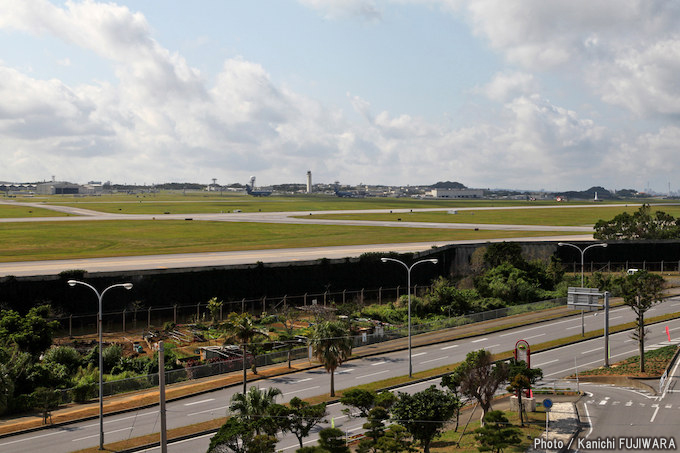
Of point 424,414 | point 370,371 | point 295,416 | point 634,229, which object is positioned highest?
point 634,229

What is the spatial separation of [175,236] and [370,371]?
8047cm

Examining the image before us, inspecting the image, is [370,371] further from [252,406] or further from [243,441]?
[243,441]

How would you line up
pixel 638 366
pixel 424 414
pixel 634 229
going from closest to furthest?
pixel 424 414 → pixel 638 366 → pixel 634 229

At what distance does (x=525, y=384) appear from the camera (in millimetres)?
34781

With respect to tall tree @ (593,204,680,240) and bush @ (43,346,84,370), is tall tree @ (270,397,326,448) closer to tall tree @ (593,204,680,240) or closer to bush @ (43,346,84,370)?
bush @ (43,346,84,370)

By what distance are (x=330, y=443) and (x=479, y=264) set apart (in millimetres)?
73383

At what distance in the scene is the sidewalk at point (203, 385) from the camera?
125ft

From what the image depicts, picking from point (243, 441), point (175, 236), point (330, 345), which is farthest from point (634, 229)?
point (243, 441)

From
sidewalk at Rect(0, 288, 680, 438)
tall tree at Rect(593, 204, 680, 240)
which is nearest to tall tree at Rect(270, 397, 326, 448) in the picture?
sidewalk at Rect(0, 288, 680, 438)

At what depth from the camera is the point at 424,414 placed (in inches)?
1217

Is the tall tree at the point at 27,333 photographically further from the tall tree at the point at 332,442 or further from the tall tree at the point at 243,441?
the tall tree at the point at 332,442

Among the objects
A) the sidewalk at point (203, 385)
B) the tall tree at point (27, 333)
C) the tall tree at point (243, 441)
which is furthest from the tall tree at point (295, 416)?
the tall tree at point (27, 333)

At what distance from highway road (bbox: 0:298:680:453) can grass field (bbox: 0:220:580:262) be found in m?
52.3

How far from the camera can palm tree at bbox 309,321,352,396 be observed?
41.8 meters
